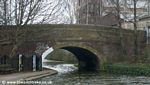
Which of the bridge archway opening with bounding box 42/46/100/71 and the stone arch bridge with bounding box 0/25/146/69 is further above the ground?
the stone arch bridge with bounding box 0/25/146/69

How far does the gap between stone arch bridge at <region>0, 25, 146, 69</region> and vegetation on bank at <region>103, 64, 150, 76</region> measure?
8.71 feet

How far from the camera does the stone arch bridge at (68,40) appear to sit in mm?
36750

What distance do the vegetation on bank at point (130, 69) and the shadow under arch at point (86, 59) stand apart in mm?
3347

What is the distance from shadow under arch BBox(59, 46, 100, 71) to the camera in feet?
140

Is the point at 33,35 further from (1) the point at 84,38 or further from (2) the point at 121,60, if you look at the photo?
(2) the point at 121,60

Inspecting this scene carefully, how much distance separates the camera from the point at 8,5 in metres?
37.0

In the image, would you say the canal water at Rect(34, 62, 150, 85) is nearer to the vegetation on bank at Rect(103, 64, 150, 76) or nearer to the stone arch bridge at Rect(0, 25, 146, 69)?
the vegetation on bank at Rect(103, 64, 150, 76)

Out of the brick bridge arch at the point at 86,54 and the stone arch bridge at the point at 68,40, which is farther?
the brick bridge arch at the point at 86,54

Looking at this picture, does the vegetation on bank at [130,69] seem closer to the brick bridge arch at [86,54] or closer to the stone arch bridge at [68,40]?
the brick bridge arch at [86,54]

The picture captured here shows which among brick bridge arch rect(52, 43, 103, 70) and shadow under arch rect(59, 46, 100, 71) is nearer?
brick bridge arch rect(52, 43, 103, 70)

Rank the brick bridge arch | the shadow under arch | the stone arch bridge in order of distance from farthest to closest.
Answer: the shadow under arch → the brick bridge arch → the stone arch bridge

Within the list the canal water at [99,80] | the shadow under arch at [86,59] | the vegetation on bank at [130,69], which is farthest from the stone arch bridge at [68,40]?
the canal water at [99,80]

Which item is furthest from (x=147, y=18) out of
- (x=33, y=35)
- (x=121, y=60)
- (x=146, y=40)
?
(x=33, y=35)

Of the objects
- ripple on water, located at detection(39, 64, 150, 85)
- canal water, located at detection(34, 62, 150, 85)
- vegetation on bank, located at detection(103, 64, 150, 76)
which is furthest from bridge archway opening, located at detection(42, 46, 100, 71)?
ripple on water, located at detection(39, 64, 150, 85)
